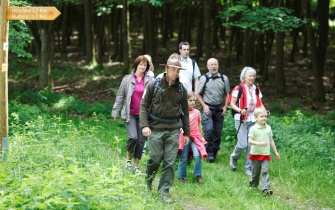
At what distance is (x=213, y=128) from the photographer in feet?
35.8

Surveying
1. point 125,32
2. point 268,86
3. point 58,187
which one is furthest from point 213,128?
point 268,86

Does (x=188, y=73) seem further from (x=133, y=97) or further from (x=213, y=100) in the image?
(x=133, y=97)

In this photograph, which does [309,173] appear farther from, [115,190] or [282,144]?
[115,190]

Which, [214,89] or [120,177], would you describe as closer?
[120,177]

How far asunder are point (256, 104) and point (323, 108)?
1328 cm

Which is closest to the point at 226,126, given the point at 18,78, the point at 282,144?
the point at 282,144

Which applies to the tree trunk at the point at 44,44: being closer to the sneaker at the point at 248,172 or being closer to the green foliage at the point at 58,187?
the sneaker at the point at 248,172

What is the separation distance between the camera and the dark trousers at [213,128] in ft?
35.3

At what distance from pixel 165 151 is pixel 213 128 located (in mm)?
3433

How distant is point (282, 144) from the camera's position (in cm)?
1224

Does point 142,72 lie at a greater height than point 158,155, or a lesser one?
greater

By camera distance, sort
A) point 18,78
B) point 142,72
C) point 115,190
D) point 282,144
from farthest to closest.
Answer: point 18,78 → point 282,144 → point 142,72 → point 115,190

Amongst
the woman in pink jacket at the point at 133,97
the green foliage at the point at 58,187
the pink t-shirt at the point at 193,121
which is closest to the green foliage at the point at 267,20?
the pink t-shirt at the point at 193,121

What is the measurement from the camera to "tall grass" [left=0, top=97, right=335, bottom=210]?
17.0 feet
